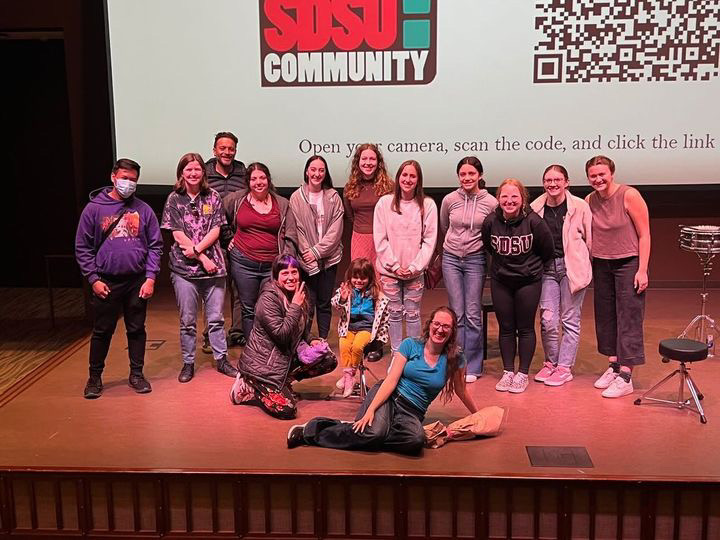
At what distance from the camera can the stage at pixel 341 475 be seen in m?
3.40

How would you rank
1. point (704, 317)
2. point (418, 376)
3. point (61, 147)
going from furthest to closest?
point (61, 147) → point (704, 317) → point (418, 376)

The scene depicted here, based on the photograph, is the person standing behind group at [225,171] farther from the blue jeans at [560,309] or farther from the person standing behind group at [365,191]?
the blue jeans at [560,309]

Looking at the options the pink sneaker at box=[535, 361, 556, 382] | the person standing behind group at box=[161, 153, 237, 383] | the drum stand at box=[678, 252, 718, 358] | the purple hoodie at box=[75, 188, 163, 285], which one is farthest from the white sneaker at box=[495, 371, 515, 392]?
the purple hoodie at box=[75, 188, 163, 285]

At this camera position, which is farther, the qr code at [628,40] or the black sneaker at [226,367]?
the qr code at [628,40]

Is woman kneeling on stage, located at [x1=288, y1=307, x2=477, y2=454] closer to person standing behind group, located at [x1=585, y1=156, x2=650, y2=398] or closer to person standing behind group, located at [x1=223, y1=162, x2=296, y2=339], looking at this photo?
person standing behind group, located at [x1=585, y1=156, x2=650, y2=398]

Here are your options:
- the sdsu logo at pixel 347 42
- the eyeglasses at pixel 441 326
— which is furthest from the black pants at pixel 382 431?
the sdsu logo at pixel 347 42

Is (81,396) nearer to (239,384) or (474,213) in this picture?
(239,384)

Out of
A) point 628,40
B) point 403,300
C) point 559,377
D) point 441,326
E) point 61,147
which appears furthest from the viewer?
point 61,147

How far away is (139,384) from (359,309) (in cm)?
132

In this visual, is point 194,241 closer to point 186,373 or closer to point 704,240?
point 186,373

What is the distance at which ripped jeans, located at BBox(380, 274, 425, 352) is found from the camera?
4879 millimetres

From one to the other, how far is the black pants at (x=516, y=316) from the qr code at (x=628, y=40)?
2348 millimetres

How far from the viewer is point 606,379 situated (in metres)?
4.78

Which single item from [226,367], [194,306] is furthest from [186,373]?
[194,306]
